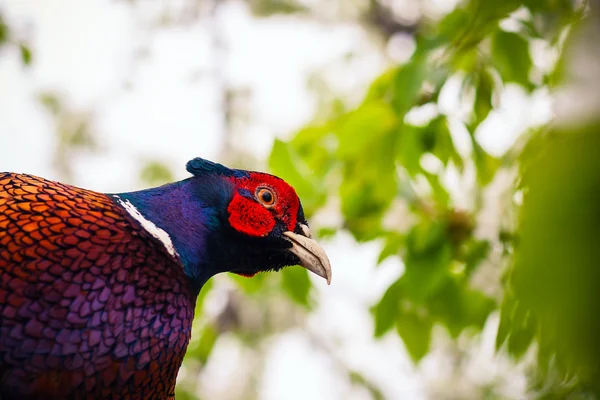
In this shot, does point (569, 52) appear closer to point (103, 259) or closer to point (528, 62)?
point (103, 259)

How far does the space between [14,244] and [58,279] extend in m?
0.15

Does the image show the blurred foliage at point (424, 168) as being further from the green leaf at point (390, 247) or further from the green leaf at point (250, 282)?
the green leaf at point (250, 282)

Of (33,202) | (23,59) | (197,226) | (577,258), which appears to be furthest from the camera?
(23,59)

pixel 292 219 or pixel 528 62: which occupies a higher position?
pixel 528 62

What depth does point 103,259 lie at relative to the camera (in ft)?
5.52

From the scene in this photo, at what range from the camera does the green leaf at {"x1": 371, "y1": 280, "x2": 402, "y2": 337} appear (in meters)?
2.89

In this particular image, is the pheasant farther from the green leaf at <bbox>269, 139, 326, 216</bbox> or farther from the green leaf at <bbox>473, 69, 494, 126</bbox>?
the green leaf at <bbox>473, 69, 494, 126</bbox>

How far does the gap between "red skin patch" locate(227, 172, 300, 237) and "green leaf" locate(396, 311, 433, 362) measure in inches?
44.7

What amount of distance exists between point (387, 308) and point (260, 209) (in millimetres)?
1107

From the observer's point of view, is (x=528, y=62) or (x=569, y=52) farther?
(x=528, y=62)

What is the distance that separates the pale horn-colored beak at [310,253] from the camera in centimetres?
199

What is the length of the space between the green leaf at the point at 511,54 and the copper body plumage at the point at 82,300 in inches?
55.7

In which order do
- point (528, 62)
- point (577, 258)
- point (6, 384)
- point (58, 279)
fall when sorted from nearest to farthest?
point (577, 258), point (6, 384), point (58, 279), point (528, 62)

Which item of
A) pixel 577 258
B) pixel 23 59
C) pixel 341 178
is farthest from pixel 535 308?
pixel 23 59
